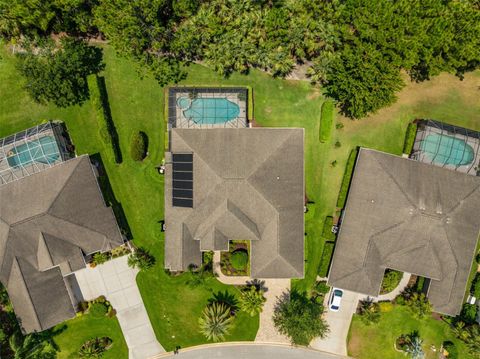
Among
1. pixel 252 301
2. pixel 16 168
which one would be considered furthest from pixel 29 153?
pixel 252 301

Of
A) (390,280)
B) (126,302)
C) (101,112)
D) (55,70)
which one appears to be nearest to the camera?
(55,70)

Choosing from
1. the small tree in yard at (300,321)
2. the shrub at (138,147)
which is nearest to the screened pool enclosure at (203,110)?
the shrub at (138,147)

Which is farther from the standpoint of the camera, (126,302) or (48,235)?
(126,302)

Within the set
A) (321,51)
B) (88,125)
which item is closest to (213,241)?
(88,125)

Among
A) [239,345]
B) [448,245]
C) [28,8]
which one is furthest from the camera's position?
[239,345]

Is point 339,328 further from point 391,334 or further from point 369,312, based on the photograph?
point 391,334

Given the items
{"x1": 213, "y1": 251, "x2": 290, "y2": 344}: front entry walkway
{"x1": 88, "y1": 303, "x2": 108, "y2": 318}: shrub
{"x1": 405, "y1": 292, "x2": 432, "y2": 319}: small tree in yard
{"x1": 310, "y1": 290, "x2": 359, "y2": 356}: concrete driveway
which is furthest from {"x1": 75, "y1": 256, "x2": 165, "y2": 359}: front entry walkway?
{"x1": 405, "y1": 292, "x2": 432, "y2": 319}: small tree in yard

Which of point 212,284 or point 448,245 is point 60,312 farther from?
point 448,245

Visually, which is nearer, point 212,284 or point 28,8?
point 28,8
